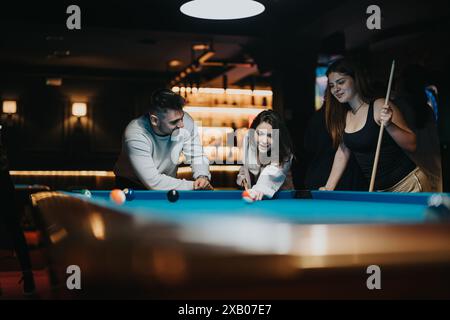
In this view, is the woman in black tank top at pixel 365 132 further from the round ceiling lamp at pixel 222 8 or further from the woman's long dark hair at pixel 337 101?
the round ceiling lamp at pixel 222 8

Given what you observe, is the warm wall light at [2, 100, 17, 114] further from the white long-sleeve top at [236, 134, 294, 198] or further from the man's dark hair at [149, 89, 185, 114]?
the white long-sleeve top at [236, 134, 294, 198]

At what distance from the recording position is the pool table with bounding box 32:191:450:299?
3.09ft

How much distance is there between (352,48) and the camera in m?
8.45

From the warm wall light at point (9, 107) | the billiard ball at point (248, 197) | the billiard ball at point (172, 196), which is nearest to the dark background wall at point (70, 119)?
the warm wall light at point (9, 107)

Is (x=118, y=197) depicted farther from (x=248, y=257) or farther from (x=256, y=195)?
(x=248, y=257)

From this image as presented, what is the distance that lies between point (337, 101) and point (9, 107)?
7.98m

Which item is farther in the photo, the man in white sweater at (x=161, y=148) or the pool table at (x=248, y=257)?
the man in white sweater at (x=161, y=148)

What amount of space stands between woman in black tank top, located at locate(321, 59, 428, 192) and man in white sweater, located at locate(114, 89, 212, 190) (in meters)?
1.01

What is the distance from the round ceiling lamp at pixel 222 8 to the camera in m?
3.43

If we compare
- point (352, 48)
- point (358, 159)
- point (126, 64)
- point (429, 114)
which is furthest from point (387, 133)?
point (126, 64)

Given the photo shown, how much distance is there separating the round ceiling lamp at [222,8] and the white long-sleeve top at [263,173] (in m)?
0.86

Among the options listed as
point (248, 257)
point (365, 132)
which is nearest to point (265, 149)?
point (365, 132)

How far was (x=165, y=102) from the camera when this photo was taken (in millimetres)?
4027

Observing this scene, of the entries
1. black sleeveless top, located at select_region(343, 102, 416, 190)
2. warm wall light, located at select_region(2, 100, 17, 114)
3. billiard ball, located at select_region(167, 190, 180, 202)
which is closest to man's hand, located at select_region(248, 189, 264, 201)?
billiard ball, located at select_region(167, 190, 180, 202)
